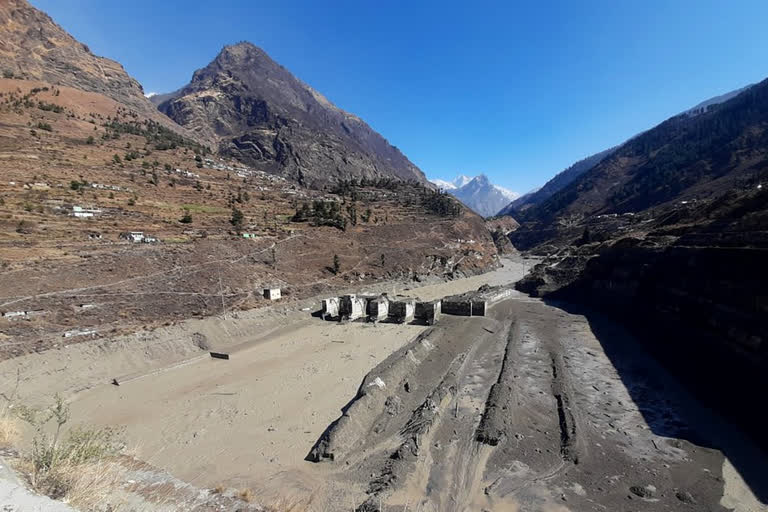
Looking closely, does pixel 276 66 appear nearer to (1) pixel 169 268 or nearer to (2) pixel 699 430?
(1) pixel 169 268

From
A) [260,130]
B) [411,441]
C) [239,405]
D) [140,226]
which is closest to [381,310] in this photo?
[239,405]

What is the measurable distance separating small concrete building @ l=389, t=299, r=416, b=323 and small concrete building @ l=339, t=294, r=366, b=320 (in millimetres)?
2819

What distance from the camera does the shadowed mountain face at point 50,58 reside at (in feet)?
254

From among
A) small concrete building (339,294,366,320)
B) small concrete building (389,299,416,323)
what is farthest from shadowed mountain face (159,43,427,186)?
small concrete building (389,299,416,323)

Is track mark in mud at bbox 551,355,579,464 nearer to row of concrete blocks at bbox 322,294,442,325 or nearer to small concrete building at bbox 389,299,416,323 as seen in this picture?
row of concrete blocks at bbox 322,294,442,325

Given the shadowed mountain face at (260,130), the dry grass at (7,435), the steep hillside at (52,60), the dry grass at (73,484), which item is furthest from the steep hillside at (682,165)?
the steep hillside at (52,60)

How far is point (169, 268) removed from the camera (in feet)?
92.8

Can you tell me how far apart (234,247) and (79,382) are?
2074cm

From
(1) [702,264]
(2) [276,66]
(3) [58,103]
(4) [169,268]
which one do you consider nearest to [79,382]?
(4) [169,268]

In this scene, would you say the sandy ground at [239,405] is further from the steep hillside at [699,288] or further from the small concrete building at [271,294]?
the steep hillside at [699,288]

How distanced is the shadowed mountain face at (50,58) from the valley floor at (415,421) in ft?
302

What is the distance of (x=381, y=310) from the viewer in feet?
97.4

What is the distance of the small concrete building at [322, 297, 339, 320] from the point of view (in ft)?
98.6

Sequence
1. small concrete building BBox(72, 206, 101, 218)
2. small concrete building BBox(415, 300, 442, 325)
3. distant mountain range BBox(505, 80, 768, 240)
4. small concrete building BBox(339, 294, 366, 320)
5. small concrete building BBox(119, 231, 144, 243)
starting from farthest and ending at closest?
distant mountain range BBox(505, 80, 768, 240) → small concrete building BBox(72, 206, 101, 218) → small concrete building BBox(119, 231, 144, 243) → small concrete building BBox(339, 294, 366, 320) → small concrete building BBox(415, 300, 442, 325)
